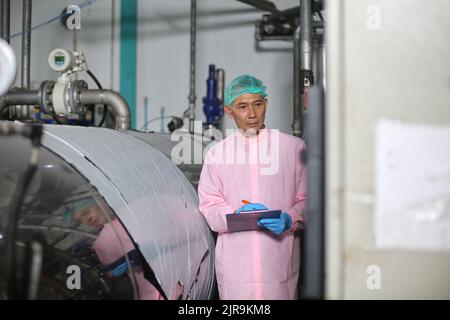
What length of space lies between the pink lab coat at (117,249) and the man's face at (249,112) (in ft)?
1.87

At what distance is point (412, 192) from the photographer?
756 millimetres

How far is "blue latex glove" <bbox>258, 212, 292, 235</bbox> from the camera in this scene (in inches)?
51.4

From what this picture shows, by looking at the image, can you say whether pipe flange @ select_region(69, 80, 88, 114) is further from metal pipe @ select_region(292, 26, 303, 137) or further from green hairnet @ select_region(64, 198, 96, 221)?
metal pipe @ select_region(292, 26, 303, 137)

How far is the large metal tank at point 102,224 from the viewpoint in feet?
3.61

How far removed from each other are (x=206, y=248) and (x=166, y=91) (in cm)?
156

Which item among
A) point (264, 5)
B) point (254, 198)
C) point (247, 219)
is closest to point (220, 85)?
point (264, 5)

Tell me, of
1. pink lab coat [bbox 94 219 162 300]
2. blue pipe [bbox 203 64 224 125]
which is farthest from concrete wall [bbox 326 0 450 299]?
blue pipe [bbox 203 64 224 125]

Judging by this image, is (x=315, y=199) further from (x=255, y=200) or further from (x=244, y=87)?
(x=244, y=87)

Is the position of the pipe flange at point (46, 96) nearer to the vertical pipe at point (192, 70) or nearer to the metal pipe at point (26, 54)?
the metal pipe at point (26, 54)

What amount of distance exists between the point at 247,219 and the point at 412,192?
0.63 meters

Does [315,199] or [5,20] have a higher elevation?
[5,20]

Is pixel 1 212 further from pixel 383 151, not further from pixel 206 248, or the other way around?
pixel 383 151

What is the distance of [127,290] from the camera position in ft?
3.84
